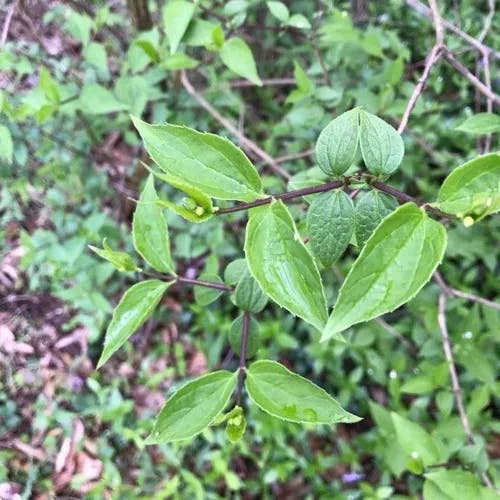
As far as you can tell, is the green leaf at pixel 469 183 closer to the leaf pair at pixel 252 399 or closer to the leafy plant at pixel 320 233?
the leafy plant at pixel 320 233

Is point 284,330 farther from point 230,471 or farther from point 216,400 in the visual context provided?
point 216,400

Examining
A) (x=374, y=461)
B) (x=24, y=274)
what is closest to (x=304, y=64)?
(x=24, y=274)

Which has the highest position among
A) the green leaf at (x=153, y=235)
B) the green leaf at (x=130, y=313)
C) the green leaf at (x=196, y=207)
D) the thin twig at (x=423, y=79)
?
the green leaf at (x=196, y=207)

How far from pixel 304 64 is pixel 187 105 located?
0.77 metres

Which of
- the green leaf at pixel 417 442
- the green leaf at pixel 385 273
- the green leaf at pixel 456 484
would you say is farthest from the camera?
the green leaf at pixel 417 442

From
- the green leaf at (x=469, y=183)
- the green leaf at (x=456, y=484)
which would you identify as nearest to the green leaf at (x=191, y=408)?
the green leaf at (x=469, y=183)

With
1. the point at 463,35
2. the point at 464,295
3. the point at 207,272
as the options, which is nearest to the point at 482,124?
the point at 463,35

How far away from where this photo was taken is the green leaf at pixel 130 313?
979mm

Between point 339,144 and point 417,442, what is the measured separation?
0.99 meters

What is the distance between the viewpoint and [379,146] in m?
0.82

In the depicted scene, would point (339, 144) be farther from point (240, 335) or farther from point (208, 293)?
point (208, 293)

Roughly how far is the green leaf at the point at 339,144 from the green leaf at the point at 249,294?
31 centimetres

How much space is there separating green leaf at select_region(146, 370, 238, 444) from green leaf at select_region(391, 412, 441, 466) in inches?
27.0

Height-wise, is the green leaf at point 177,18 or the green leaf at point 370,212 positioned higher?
the green leaf at point 177,18
